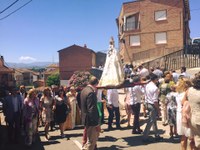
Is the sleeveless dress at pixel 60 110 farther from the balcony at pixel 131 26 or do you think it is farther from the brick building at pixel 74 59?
the brick building at pixel 74 59

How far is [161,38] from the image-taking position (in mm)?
37281

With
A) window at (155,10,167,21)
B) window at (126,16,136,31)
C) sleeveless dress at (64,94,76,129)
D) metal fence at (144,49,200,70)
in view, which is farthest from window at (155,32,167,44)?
sleeveless dress at (64,94,76,129)

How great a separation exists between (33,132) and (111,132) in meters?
2.85

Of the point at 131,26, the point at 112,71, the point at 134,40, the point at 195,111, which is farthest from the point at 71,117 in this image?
the point at 131,26

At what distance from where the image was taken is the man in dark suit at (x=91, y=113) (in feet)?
22.7

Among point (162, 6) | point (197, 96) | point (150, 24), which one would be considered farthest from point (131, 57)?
point (197, 96)

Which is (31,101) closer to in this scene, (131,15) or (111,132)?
(111,132)

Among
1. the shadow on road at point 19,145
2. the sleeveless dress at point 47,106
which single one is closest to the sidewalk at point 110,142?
the shadow on road at point 19,145

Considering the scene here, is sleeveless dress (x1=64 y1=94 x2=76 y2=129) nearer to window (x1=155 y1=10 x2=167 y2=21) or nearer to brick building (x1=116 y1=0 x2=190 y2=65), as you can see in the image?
brick building (x1=116 y1=0 x2=190 y2=65)

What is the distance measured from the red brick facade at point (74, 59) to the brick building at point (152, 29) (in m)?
19.5

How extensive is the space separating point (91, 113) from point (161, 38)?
105 ft

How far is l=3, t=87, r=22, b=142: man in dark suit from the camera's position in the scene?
30.2 ft

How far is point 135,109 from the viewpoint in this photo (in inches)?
369

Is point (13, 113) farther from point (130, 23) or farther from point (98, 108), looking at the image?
point (130, 23)
